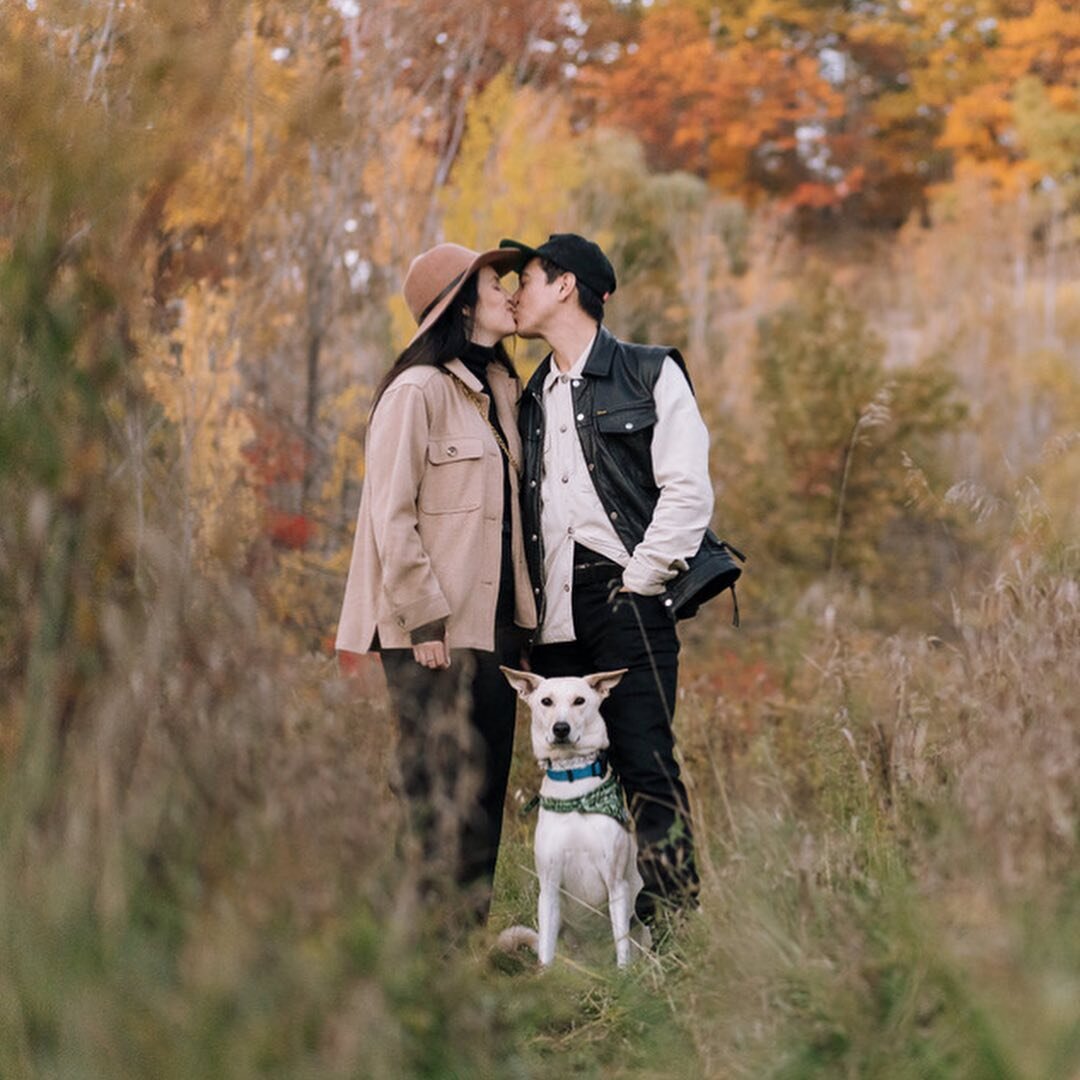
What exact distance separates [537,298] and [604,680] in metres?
1.21

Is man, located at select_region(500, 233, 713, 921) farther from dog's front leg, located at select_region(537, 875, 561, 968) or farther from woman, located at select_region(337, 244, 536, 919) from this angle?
dog's front leg, located at select_region(537, 875, 561, 968)

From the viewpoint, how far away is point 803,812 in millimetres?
5395

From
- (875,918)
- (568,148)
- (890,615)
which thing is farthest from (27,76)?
(890,615)

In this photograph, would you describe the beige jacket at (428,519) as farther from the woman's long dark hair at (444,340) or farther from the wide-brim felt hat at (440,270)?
the wide-brim felt hat at (440,270)

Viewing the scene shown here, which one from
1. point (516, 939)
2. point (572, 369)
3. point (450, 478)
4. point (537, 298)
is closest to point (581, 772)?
point (516, 939)

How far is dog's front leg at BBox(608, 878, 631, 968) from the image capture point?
4520mm

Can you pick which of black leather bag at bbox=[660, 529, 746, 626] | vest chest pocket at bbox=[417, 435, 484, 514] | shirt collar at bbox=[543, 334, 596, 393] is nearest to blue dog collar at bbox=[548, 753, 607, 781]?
black leather bag at bbox=[660, 529, 746, 626]

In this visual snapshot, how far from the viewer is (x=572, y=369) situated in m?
4.90

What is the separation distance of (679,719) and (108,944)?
15.5ft

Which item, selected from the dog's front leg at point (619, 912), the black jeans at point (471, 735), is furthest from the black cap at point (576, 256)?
the dog's front leg at point (619, 912)

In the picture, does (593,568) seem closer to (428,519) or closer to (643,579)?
(643,579)

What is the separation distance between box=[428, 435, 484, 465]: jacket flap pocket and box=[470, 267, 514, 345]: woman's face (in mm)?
353

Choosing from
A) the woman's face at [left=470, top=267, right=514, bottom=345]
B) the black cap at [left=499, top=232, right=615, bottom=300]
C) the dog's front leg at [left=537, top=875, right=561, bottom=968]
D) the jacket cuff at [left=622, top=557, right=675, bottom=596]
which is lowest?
the dog's front leg at [left=537, top=875, right=561, bottom=968]

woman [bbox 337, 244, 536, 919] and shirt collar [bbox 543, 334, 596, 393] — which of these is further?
shirt collar [bbox 543, 334, 596, 393]
